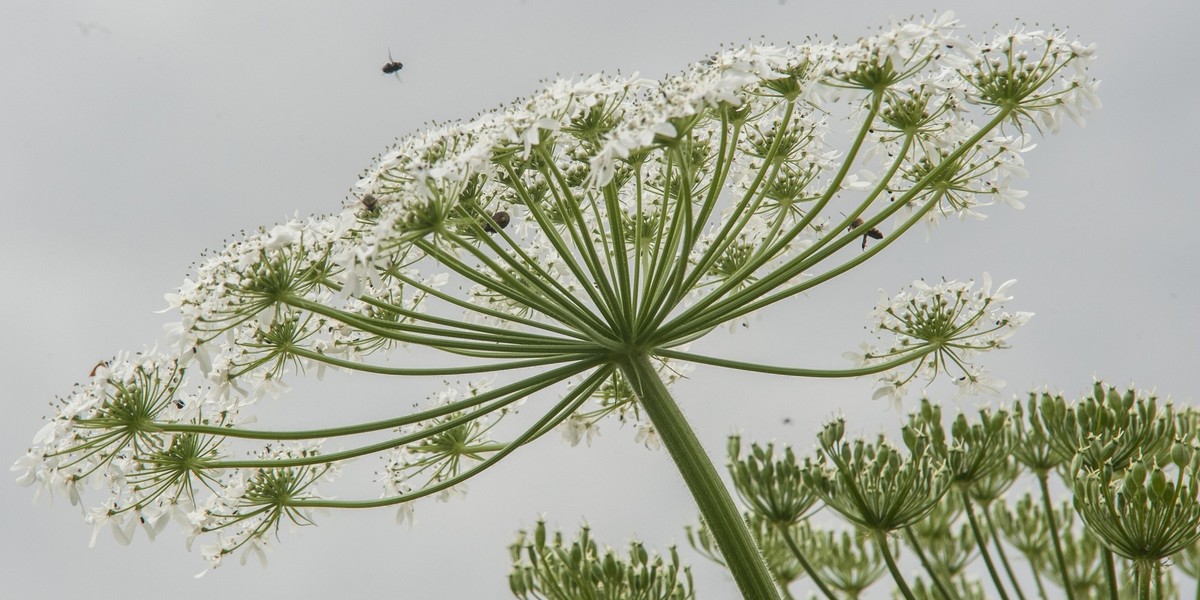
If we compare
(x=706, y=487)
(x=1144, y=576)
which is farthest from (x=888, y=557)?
(x=706, y=487)

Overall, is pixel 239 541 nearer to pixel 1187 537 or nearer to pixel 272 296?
pixel 272 296

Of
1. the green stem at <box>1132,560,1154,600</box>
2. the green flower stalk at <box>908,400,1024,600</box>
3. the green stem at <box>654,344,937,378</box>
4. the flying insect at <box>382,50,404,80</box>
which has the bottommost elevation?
the green stem at <box>1132,560,1154,600</box>

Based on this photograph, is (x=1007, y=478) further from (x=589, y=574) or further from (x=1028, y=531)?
(x=589, y=574)

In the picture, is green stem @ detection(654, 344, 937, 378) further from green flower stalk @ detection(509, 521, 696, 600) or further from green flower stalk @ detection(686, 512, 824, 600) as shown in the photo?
green flower stalk @ detection(686, 512, 824, 600)

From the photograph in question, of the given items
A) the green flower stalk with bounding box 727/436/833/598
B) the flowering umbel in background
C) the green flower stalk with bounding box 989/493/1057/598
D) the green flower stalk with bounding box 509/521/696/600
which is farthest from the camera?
the green flower stalk with bounding box 989/493/1057/598

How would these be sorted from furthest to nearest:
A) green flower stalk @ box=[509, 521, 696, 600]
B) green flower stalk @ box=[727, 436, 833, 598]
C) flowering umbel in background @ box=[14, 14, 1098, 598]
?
green flower stalk @ box=[727, 436, 833, 598] < green flower stalk @ box=[509, 521, 696, 600] < flowering umbel in background @ box=[14, 14, 1098, 598]

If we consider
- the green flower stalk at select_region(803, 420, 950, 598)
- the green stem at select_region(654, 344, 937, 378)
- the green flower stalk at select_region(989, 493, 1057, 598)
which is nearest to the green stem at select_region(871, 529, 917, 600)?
the green flower stalk at select_region(803, 420, 950, 598)
